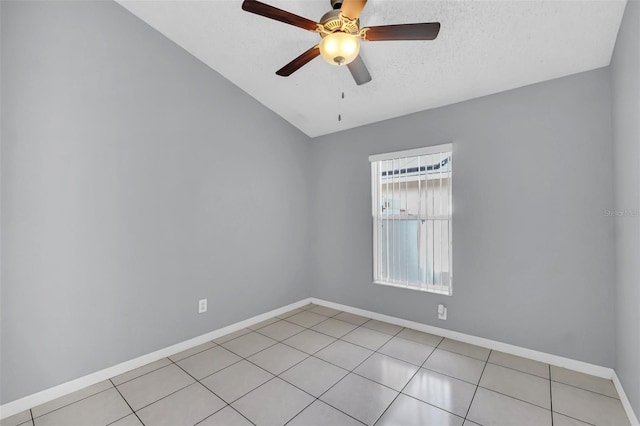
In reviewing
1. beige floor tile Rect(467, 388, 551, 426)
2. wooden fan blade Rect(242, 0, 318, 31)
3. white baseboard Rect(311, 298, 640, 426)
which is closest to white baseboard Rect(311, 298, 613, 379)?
white baseboard Rect(311, 298, 640, 426)

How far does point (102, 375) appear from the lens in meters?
2.12

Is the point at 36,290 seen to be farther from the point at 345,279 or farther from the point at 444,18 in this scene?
the point at 444,18

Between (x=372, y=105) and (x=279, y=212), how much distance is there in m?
1.72

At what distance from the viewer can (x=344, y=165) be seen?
367cm

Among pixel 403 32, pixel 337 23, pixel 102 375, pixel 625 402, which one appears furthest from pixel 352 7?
pixel 102 375

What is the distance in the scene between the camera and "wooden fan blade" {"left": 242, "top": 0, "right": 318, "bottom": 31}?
153 cm

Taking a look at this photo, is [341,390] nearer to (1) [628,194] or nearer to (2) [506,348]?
(2) [506,348]

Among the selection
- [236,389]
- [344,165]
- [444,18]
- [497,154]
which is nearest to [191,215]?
[236,389]

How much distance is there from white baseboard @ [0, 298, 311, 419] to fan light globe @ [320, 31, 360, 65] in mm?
2782

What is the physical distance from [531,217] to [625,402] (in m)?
1.33

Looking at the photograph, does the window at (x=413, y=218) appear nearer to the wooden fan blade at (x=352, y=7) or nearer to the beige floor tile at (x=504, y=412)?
the beige floor tile at (x=504, y=412)

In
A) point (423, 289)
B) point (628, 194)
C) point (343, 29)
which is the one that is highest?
point (343, 29)

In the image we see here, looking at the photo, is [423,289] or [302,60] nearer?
[302,60]

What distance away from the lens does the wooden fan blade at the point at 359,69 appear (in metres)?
1.95
